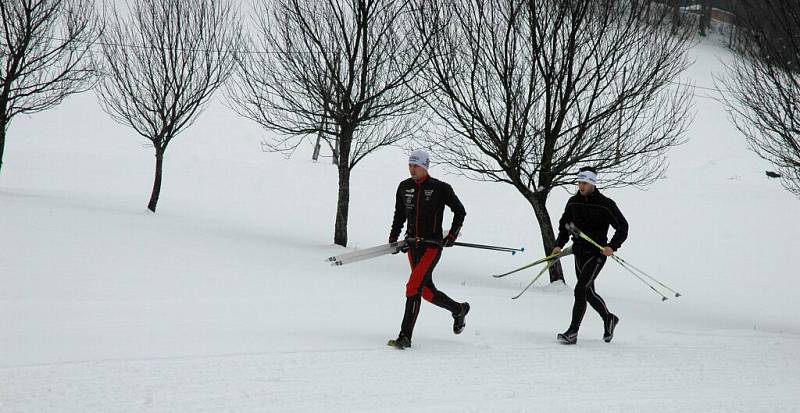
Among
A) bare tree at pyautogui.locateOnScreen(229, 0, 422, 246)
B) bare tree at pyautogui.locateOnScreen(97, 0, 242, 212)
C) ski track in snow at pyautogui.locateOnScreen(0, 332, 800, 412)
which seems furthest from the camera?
bare tree at pyautogui.locateOnScreen(97, 0, 242, 212)

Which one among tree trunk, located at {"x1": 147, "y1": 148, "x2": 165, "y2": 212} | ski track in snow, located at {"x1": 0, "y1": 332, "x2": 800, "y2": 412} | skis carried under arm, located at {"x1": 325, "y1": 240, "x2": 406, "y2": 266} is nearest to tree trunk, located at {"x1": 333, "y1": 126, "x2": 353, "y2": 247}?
tree trunk, located at {"x1": 147, "y1": 148, "x2": 165, "y2": 212}

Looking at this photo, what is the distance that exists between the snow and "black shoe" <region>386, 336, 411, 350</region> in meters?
0.10

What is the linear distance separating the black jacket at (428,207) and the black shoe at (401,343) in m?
0.91

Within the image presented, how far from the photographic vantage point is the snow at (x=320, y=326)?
464cm

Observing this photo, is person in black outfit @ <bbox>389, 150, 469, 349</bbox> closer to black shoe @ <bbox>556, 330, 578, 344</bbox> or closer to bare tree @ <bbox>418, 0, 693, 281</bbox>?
black shoe @ <bbox>556, 330, 578, 344</bbox>

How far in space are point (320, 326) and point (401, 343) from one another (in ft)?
3.62

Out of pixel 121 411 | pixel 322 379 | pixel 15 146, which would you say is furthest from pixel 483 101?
pixel 15 146

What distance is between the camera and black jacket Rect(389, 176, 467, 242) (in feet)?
20.0

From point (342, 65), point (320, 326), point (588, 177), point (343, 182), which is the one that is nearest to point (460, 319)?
point (320, 326)

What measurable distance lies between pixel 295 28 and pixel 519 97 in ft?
16.7

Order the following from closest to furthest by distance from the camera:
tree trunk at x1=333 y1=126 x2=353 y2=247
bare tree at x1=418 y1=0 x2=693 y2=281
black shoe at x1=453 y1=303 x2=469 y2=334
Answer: black shoe at x1=453 y1=303 x2=469 y2=334, bare tree at x1=418 y1=0 x2=693 y2=281, tree trunk at x1=333 y1=126 x2=353 y2=247

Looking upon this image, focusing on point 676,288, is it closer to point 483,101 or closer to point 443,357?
point 483,101

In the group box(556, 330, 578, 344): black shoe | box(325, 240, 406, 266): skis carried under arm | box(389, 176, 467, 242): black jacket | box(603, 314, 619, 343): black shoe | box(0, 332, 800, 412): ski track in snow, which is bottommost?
box(0, 332, 800, 412): ski track in snow

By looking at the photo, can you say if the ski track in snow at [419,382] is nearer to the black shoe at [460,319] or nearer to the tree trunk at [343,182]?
the black shoe at [460,319]
